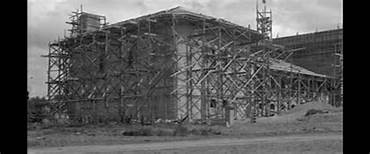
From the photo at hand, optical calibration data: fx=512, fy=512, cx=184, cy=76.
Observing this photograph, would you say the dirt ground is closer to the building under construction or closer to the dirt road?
the building under construction

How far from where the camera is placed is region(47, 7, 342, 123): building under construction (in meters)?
40.5

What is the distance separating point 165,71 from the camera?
40281mm

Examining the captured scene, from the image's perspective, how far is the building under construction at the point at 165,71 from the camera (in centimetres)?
4050

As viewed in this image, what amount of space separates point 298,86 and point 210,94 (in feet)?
52.3

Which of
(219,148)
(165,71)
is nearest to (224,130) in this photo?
(165,71)

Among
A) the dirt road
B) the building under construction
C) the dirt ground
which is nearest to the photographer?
the dirt road

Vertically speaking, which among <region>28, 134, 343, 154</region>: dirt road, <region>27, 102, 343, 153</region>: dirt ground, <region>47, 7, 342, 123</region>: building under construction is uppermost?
<region>47, 7, 342, 123</region>: building under construction

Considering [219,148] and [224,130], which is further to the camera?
[224,130]

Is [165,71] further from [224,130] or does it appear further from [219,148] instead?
[219,148]

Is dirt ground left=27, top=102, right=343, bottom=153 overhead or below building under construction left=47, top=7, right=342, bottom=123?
below

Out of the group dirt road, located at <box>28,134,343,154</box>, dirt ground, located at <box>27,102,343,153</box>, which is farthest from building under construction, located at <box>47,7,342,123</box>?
dirt road, located at <box>28,134,343,154</box>

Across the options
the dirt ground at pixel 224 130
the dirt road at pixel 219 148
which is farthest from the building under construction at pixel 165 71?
the dirt road at pixel 219 148

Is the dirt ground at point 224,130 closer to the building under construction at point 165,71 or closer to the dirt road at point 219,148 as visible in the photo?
the building under construction at point 165,71

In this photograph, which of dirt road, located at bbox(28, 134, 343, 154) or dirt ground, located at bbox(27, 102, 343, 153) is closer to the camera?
dirt road, located at bbox(28, 134, 343, 154)
